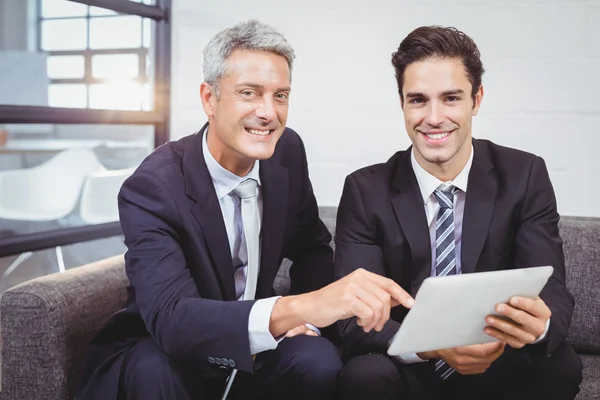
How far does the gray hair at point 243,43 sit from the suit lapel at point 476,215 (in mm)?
572

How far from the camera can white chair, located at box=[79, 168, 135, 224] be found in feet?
8.94

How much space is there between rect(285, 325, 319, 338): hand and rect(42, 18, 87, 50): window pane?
1.58 m

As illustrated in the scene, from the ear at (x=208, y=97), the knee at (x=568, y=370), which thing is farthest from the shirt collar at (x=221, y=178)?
the knee at (x=568, y=370)

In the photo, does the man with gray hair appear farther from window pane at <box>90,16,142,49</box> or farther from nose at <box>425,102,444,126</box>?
window pane at <box>90,16,142,49</box>

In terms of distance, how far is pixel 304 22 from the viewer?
2.36 m

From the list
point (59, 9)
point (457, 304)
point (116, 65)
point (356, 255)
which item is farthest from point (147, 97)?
point (457, 304)

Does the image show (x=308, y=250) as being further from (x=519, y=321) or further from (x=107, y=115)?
(x=107, y=115)

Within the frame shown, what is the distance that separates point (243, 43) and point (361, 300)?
702 millimetres

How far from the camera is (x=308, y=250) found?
190 centimetres

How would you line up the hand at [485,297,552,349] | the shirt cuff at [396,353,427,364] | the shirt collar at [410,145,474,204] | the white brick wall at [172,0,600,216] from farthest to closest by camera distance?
the white brick wall at [172,0,600,216] < the shirt collar at [410,145,474,204] < the shirt cuff at [396,353,427,364] < the hand at [485,297,552,349]

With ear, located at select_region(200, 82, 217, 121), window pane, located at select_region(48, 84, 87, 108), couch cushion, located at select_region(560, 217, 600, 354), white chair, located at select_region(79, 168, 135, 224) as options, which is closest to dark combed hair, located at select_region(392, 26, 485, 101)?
ear, located at select_region(200, 82, 217, 121)

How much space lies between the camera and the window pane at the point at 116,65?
2672mm

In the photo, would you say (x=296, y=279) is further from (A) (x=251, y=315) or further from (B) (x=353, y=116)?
(B) (x=353, y=116)

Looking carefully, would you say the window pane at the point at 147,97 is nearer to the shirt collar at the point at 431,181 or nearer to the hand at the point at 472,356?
the shirt collar at the point at 431,181
